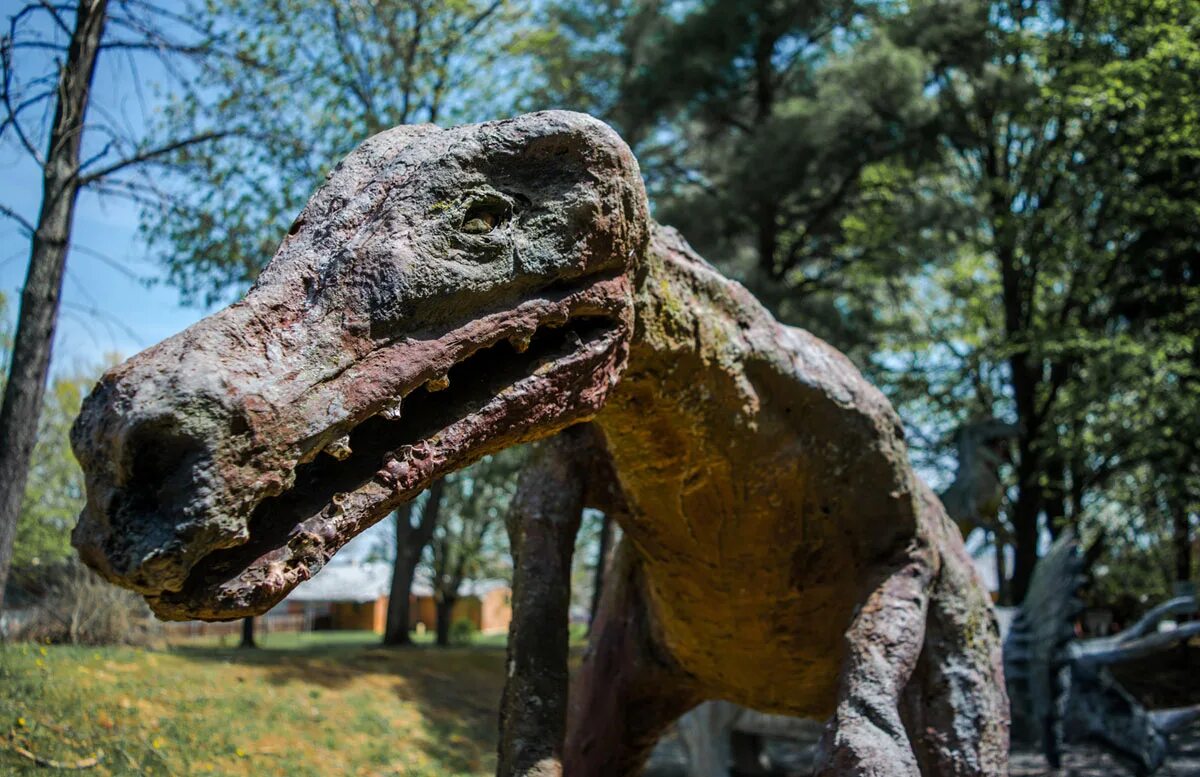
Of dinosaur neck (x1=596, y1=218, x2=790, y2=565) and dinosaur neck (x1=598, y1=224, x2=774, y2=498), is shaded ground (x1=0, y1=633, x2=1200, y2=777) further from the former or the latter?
dinosaur neck (x1=598, y1=224, x2=774, y2=498)

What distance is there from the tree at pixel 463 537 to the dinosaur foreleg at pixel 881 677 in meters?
18.7

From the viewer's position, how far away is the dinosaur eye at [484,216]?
2.12m

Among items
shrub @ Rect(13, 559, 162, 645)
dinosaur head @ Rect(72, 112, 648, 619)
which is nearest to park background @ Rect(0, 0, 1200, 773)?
shrub @ Rect(13, 559, 162, 645)

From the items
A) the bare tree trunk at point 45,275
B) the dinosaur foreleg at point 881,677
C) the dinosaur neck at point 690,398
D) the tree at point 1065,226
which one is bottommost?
the dinosaur foreleg at point 881,677

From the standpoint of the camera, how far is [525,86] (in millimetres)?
14492

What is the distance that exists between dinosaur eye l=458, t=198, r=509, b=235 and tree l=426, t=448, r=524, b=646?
64.3ft

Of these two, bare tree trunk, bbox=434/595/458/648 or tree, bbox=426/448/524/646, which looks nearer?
bare tree trunk, bbox=434/595/458/648

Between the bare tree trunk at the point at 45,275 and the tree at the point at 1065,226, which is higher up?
the tree at the point at 1065,226

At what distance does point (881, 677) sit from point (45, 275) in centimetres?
509

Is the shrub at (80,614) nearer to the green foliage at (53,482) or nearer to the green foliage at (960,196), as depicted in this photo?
the green foliage at (53,482)

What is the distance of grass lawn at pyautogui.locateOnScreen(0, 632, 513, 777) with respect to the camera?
5367 mm

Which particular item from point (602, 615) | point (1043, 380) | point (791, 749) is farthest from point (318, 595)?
point (602, 615)

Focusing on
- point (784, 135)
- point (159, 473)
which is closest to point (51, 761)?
point (159, 473)

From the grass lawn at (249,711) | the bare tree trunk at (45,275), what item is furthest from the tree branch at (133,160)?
the grass lawn at (249,711)
